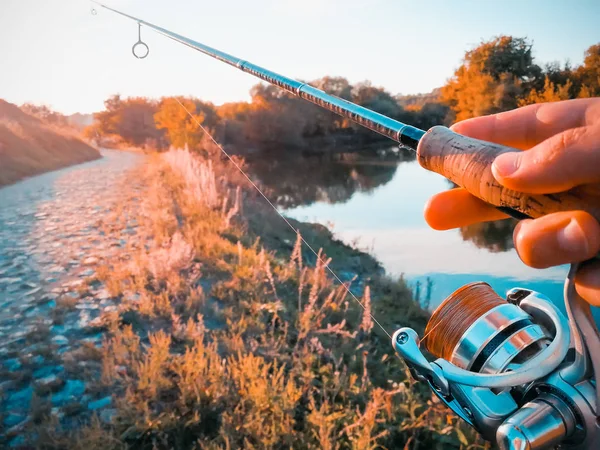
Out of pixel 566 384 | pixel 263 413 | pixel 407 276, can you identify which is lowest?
pixel 407 276

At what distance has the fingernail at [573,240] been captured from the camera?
690 millimetres

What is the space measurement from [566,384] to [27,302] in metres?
3.93

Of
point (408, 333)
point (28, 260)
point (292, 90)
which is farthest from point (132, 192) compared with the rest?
point (408, 333)

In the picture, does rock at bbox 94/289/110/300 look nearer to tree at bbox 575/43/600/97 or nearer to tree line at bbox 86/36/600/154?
tree line at bbox 86/36/600/154

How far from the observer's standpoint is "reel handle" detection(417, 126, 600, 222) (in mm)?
749

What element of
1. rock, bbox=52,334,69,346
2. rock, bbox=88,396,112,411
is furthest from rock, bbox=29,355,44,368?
rock, bbox=88,396,112,411

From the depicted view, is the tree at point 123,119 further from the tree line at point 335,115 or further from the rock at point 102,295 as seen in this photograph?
the rock at point 102,295

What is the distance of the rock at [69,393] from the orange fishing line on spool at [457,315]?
2.15 metres

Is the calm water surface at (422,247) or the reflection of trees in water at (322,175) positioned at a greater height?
the reflection of trees in water at (322,175)

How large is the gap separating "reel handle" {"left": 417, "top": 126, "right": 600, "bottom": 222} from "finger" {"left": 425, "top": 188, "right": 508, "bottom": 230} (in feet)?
0.42

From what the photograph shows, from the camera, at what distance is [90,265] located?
4594mm

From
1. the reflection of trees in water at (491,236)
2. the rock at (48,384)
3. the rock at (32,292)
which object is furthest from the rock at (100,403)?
the reflection of trees in water at (491,236)

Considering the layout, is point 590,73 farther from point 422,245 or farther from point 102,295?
point 102,295

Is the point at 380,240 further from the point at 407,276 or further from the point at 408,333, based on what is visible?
the point at 408,333
